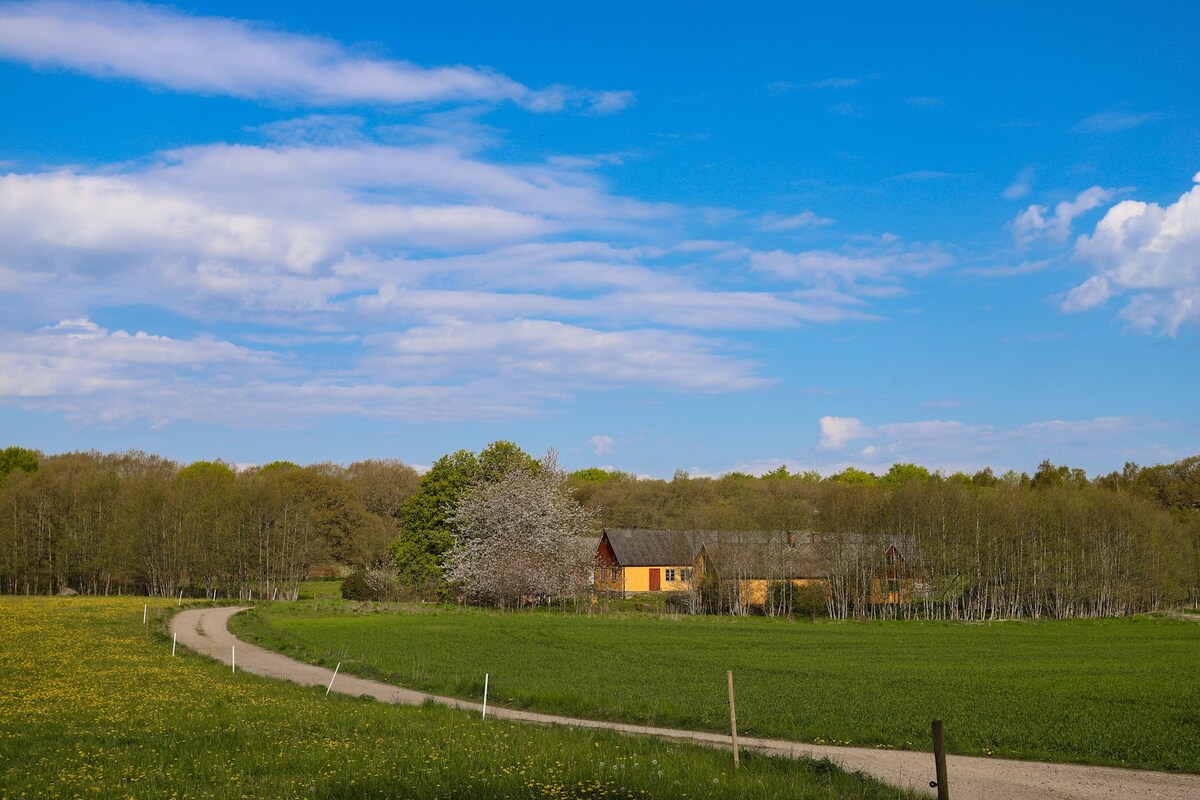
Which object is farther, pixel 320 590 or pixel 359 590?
pixel 320 590

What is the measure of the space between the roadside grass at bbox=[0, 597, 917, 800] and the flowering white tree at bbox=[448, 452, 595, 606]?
160 ft

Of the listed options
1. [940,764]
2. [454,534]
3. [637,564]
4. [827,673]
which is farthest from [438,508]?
[940,764]

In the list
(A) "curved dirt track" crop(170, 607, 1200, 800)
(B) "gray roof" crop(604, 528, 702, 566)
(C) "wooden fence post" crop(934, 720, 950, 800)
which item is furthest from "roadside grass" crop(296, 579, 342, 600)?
(C) "wooden fence post" crop(934, 720, 950, 800)

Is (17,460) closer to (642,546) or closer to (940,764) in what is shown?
(642,546)

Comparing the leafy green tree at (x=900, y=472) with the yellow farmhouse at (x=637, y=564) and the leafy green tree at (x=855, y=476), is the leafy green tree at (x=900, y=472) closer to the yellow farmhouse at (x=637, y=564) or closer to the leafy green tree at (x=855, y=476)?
the leafy green tree at (x=855, y=476)

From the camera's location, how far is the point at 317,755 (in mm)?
15469

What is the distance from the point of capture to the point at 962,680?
1282 inches

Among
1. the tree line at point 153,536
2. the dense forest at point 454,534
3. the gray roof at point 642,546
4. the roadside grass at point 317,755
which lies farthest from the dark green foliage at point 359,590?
the roadside grass at point 317,755

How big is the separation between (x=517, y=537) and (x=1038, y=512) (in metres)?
44.9

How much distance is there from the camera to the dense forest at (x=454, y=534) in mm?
78875

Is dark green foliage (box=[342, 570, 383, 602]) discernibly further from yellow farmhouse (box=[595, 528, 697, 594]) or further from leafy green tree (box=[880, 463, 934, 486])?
leafy green tree (box=[880, 463, 934, 486])

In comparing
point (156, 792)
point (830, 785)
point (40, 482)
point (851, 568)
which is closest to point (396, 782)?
point (156, 792)

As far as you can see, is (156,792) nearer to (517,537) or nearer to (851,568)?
(517,537)

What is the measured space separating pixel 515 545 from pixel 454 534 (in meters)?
7.16
